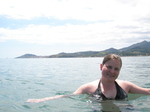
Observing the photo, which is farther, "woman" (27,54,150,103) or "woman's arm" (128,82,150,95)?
"woman's arm" (128,82,150,95)

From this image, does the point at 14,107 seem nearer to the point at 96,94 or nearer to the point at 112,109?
the point at 96,94

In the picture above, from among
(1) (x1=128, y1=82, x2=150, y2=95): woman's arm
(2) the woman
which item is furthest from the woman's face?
(1) (x1=128, y1=82, x2=150, y2=95): woman's arm

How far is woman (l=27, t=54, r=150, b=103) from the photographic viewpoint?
185 inches

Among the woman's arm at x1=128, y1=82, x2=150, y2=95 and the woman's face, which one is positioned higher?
the woman's face

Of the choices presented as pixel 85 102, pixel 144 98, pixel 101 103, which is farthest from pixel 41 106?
pixel 144 98

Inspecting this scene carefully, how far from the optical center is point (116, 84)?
16.9ft

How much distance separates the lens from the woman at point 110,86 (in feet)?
15.4

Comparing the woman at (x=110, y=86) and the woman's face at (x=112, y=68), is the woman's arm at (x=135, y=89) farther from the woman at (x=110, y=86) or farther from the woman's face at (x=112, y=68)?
the woman's face at (x=112, y=68)

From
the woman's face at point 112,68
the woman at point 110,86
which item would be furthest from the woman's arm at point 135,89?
the woman's face at point 112,68

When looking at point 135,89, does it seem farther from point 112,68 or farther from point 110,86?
point 112,68

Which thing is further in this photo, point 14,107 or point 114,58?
point 14,107

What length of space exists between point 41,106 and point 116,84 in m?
2.18

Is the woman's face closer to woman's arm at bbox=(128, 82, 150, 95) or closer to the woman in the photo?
the woman

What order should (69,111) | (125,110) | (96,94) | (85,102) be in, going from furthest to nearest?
1. (85,102)
2. (96,94)
3. (69,111)
4. (125,110)
